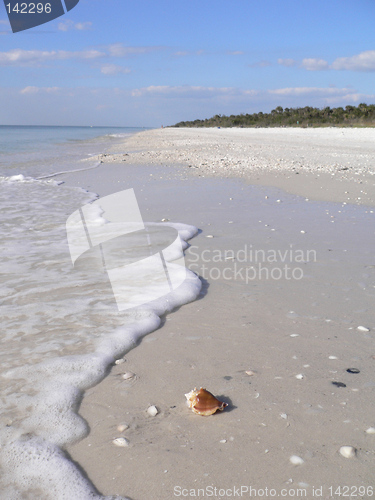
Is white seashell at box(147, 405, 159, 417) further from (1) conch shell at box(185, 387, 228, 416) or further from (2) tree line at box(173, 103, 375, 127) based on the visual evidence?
(2) tree line at box(173, 103, 375, 127)

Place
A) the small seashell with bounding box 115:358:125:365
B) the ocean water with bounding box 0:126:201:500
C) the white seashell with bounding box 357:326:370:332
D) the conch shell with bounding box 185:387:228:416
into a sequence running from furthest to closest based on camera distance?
the white seashell with bounding box 357:326:370:332
the small seashell with bounding box 115:358:125:365
the conch shell with bounding box 185:387:228:416
the ocean water with bounding box 0:126:201:500

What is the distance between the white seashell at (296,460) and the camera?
1551 mm

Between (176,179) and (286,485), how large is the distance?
859 cm

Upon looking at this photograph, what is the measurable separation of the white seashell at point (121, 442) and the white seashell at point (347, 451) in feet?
2.91

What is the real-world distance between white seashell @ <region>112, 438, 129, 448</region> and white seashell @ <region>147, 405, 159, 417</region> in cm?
19

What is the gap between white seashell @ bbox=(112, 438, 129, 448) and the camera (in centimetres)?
167

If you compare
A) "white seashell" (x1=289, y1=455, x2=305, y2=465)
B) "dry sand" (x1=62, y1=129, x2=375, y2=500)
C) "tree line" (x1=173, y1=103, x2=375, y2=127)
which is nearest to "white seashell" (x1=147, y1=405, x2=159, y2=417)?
"dry sand" (x1=62, y1=129, x2=375, y2=500)

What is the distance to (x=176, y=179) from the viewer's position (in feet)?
31.6

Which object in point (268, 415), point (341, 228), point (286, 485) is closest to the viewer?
point (286, 485)

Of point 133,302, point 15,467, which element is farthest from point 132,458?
point 133,302

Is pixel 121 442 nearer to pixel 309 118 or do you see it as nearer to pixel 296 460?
pixel 296 460

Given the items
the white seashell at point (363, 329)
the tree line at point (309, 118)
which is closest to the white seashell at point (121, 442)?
the white seashell at point (363, 329)

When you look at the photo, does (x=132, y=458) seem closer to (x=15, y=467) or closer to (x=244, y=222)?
(x=15, y=467)

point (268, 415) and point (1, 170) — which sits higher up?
point (1, 170)
